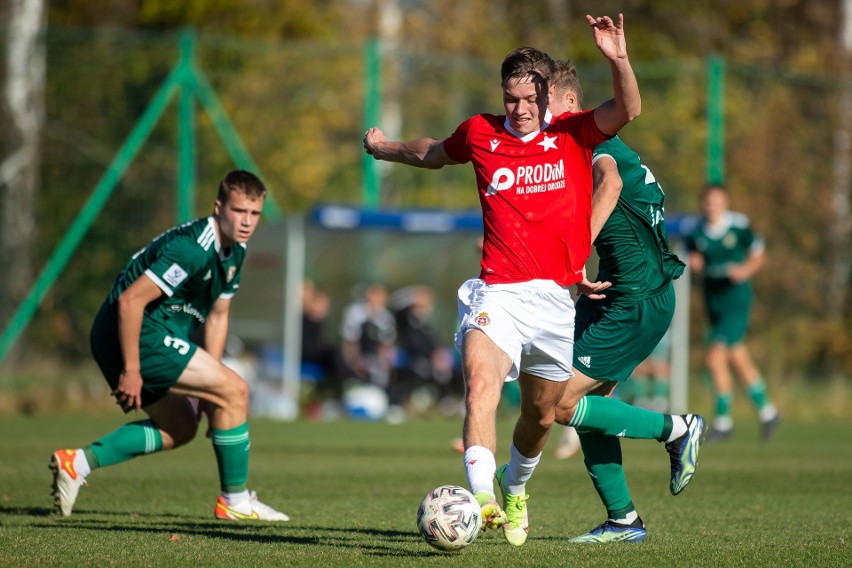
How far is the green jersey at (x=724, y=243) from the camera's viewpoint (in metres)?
13.8

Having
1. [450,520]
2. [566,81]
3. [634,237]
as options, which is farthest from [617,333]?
[450,520]

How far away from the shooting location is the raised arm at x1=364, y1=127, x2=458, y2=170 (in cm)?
617

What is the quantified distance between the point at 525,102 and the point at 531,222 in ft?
1.70

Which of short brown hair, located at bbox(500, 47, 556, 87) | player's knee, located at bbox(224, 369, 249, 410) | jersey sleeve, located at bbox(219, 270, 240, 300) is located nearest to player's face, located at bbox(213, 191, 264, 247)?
jersey sleeve, located at bbox(219, 270, 240, 300)

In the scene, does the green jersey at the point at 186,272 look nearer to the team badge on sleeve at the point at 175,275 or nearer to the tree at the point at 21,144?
the team badge on sleeve at the point at 175,275

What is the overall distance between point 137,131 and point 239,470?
11.2m

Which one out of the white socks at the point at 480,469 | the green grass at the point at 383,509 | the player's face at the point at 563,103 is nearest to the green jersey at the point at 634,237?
the player's face at the point at 563,103

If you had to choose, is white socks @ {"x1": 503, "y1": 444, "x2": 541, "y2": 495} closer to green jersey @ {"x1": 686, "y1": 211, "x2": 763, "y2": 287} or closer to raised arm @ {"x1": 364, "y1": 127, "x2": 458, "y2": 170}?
raised arm @ {"x1": 364, "y1": 127, "x2": 458, "y2": 170}

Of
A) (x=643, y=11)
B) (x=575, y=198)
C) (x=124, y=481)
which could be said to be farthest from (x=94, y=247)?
(x=643, y=11)

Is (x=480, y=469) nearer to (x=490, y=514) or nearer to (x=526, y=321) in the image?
(x=490, y=514)

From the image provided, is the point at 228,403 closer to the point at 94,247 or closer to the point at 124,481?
the point at 124,481

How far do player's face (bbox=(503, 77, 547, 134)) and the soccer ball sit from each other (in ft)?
→ 5.42

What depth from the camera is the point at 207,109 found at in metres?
17.9

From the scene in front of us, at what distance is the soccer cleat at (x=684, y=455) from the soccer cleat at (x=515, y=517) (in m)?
0.76
